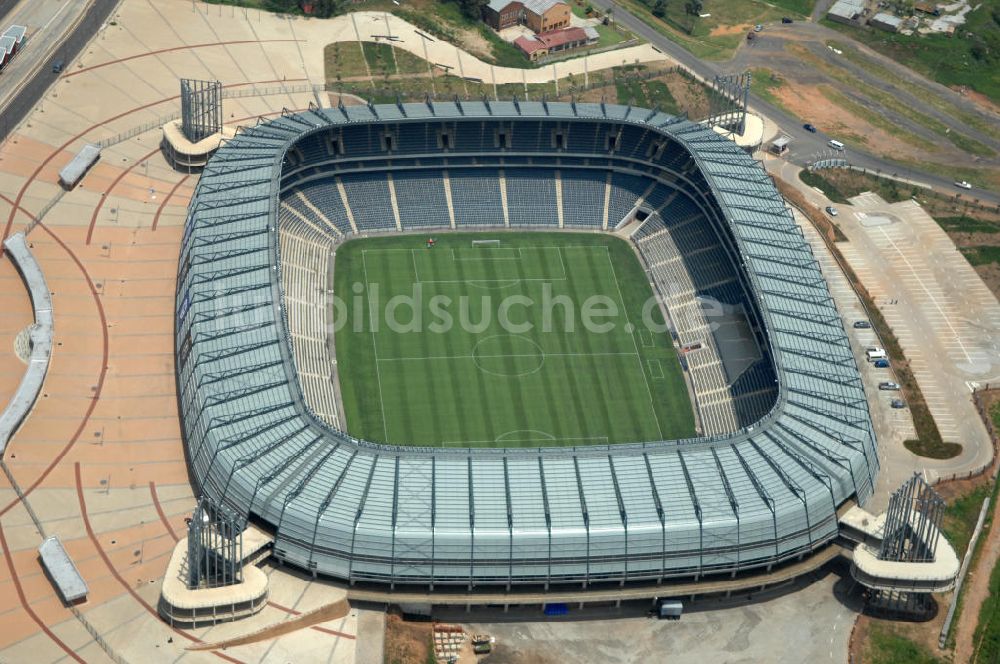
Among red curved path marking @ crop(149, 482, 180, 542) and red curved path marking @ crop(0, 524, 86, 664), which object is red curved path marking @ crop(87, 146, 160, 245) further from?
red curved path marking @ crop(0, 524, 86, 664)

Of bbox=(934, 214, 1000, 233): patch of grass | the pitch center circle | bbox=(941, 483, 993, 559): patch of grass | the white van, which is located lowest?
bbox=(941, 483, 993, 559): patch of grass

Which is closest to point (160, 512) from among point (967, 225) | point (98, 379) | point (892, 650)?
point (98, 379)

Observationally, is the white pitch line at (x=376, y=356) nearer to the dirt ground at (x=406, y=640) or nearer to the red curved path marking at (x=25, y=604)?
the dirt ground at (x=406, y=640)

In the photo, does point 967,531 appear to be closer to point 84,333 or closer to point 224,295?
point 224,295

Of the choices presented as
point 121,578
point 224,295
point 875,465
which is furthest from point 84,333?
point 875,465

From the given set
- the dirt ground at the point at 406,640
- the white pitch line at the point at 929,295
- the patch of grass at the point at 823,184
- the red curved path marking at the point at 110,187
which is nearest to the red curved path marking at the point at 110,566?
the dirt ground at the point at 406,640

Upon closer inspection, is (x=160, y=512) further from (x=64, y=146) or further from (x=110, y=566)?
(x=64, y=146)

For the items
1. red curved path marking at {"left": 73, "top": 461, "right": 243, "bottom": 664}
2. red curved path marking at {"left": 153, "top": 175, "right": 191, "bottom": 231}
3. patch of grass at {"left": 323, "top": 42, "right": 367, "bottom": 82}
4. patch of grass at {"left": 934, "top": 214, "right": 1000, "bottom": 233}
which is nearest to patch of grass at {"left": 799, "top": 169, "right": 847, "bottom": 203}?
patch of grass at {"left": 934, "top": 214, "right": 1000, "bottom": 233}
